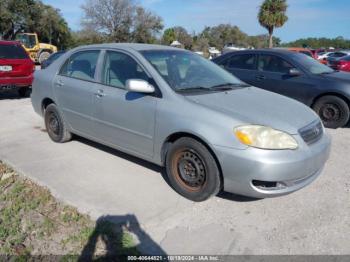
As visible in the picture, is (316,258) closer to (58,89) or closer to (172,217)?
(172,217)

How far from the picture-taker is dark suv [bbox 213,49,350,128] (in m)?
6.77

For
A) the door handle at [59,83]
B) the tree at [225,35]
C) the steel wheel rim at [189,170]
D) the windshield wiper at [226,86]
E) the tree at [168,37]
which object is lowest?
the steel wheel rim at [189,170]

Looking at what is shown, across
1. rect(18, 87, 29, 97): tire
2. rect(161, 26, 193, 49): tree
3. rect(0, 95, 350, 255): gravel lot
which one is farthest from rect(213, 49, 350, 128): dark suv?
rect(161, 26, 193, 49): tree

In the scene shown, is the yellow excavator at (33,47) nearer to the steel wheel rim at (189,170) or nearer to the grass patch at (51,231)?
the grass patch at (51,231)

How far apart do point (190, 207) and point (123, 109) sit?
57.1 inches

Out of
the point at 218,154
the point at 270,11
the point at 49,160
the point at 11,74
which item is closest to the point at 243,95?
the point at 218,154

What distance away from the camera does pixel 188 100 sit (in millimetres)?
3689

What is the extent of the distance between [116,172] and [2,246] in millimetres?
1686

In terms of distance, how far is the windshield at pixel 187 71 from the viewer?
405cm

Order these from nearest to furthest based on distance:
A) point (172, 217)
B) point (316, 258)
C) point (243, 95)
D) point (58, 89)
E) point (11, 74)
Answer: point (316, 258)
point (172, 217)
point (243, 95)
point (58, 89)
point (11, 74)

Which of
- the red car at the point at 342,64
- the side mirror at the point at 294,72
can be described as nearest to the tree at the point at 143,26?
the red car at the point at 342,64

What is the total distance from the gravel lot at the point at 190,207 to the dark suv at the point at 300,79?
1.88 m

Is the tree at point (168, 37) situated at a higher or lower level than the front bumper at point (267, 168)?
higher

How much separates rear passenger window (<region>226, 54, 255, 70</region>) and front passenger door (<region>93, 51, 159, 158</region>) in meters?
4.18
